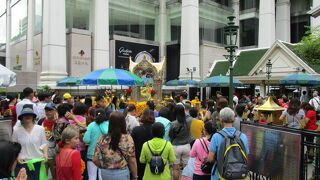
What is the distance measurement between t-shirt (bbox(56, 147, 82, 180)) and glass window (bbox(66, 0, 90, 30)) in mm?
27714

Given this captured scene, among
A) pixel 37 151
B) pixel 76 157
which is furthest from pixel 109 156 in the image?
pixel 37 151

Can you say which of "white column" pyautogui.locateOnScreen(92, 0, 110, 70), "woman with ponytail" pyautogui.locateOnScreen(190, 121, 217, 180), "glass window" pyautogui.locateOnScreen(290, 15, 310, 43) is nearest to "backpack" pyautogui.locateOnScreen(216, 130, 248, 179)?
"woman with ponytail" pyautogui.locateOnScreen(190, 121, 217, 180)

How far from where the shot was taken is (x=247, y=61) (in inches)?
1178

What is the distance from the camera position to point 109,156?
486cm

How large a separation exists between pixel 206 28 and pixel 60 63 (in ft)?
60.5

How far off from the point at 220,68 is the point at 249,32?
1390 cm

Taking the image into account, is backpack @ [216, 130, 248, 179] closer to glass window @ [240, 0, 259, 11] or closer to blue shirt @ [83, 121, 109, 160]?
blue shirt @ [83, 121, 109, 160]

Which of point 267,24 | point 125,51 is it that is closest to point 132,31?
point 125,51

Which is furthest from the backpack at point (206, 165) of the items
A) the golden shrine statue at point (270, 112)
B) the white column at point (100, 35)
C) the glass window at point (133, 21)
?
the glass window at point (133, 21)

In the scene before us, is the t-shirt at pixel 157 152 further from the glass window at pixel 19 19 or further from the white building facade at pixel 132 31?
the glass window at pixel 19 19

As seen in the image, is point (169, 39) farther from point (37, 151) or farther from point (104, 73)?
point (37, 151)

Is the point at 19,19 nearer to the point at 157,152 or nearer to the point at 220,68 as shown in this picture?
the point at 220,68

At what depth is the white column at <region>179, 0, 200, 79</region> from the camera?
34531 millimetres

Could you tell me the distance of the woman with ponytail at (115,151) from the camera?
484 centimetres
